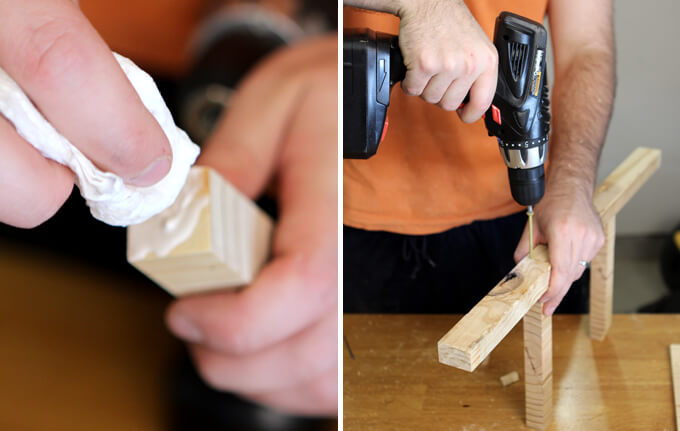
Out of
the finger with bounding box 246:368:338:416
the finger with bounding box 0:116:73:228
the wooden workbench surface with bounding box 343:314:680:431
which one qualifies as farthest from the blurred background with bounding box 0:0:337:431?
the finger with bounding box 0:116:73:228

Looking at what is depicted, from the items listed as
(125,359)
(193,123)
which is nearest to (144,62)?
(193,123)

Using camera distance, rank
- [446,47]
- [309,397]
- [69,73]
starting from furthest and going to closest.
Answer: [309,397]
[446,47]
[69,73]

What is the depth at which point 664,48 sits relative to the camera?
323 mm

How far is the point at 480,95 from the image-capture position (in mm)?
263

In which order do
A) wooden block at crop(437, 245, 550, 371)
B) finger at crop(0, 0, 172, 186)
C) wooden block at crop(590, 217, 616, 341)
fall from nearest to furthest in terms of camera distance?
finger at crop(0, 0, 172, 186) < wooden block at crop(437, 245, 550, 371) < wooden block at crop(590, 217, 616, 341)

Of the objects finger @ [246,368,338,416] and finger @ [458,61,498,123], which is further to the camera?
finger @ [246,368,338,416]

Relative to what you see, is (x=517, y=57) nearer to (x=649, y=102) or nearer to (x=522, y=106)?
(x=522, y=106)

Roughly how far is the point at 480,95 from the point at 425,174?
7 centimetres

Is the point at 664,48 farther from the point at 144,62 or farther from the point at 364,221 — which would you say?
the point at 144,62

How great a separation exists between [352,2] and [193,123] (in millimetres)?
265

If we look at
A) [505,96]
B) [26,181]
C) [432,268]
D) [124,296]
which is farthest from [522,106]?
[124,296]

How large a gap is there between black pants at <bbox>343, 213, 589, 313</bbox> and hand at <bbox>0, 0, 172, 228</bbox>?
0.23 metres

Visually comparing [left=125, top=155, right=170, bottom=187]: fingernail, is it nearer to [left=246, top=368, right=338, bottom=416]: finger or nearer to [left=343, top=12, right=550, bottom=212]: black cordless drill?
[left=343, top=12, right=550, bottom=212]: black cordless drill

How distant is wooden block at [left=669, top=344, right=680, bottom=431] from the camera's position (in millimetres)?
278
